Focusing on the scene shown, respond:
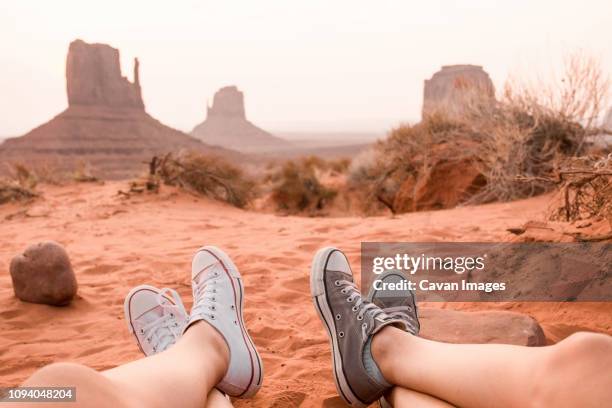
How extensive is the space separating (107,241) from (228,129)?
6084cm

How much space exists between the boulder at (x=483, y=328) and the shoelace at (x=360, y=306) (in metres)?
0.40

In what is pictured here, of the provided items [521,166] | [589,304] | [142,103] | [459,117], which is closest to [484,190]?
[521,166]

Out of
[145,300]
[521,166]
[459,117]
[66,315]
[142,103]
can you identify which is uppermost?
[142,103]

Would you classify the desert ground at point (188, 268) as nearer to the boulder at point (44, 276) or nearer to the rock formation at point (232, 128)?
the boulder at point (44, 276)

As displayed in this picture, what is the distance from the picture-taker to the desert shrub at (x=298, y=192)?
10523 mm

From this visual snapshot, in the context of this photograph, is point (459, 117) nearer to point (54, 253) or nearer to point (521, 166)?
point (521, 166)

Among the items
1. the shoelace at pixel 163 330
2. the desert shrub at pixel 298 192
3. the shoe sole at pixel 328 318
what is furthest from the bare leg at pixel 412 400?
the desert shrub at pixel 298 192

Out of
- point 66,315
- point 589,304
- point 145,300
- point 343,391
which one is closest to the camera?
point 343,391

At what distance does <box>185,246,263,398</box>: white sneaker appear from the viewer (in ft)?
5.69

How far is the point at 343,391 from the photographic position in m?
1.74

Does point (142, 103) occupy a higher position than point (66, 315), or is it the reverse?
point (142, 103)

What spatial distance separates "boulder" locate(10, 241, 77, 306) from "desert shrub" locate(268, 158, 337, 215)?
7.41 metres

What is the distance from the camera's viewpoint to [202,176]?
28.3 feet

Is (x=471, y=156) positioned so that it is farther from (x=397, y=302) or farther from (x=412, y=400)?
(x=412, y=400)
